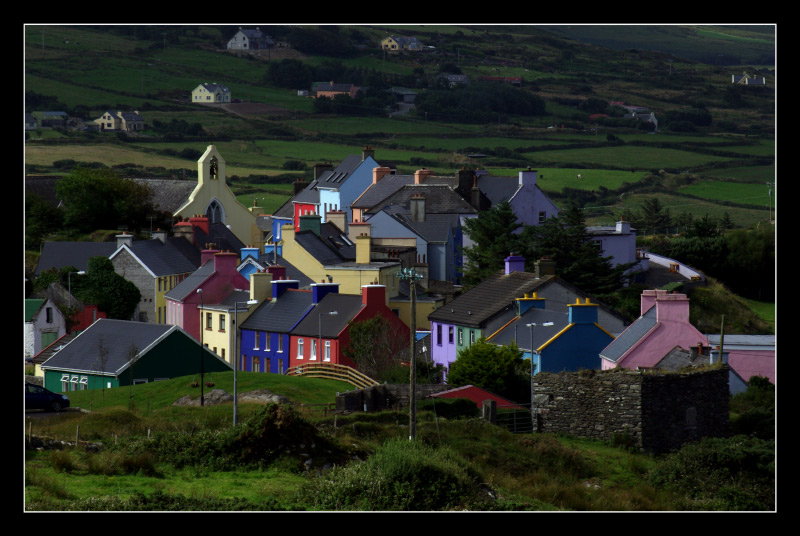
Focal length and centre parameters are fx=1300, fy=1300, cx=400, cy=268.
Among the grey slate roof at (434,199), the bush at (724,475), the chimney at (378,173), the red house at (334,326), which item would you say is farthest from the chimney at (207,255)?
the bush at (724,475)

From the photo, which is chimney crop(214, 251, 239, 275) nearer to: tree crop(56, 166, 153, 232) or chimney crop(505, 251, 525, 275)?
chimney crop(505, 251, 525, 275)

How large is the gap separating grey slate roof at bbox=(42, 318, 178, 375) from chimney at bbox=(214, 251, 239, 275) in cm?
1385

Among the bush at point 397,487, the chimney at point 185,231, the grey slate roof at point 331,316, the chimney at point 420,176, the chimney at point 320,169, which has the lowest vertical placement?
the bush at point 397,487

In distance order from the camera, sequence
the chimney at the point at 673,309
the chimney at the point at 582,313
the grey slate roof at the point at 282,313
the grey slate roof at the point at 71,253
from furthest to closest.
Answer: the grey slate roof at the point at 71,253
the grey slate roof at the point at 282,313
the chimney at the point at 582,313
the chimney at the point at 673,309

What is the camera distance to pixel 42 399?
44719 mm

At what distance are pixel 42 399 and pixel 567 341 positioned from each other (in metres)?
22.7

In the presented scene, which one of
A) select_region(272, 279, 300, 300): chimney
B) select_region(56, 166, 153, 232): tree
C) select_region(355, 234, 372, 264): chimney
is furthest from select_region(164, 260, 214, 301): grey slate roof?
select_region(56, 166, 153, 232): tree

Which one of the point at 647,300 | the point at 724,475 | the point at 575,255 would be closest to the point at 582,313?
the point at 647,300

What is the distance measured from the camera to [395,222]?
330ft

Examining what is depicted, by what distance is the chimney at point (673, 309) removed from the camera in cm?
5269

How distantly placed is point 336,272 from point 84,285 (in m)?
15.9

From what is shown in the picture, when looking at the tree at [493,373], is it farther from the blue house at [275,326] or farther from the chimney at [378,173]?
the chimney at [378,173]

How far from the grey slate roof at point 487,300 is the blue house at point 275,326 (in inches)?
266
